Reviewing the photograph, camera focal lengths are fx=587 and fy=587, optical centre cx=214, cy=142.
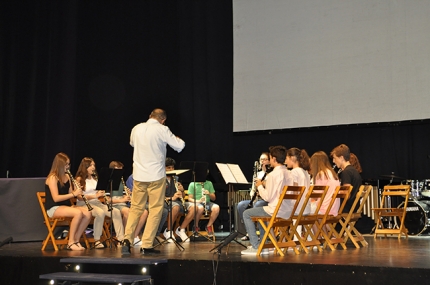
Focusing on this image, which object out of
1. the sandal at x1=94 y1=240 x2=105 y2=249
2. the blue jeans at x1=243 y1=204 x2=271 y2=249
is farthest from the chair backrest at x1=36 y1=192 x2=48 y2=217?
the blue jeans at x1=243 y1=204 x2=271 y2=249

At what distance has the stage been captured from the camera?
4787mm

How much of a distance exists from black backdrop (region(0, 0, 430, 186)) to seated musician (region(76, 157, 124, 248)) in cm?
372

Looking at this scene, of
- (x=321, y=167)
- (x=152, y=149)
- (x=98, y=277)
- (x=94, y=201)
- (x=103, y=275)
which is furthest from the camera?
(x=94, y=201)

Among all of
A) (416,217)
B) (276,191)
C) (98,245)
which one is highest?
(276,191)

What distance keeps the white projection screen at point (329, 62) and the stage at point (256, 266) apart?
348cm

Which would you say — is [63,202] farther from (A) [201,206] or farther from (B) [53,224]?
(A) [201,206]

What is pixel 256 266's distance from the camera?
5383mm

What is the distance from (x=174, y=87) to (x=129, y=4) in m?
2.15

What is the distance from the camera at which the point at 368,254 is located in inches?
241

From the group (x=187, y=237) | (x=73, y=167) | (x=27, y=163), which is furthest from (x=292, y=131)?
(x=27, y=163)

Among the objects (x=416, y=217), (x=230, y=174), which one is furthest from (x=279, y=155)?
(x=416, y=217)

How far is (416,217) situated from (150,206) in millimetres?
5169

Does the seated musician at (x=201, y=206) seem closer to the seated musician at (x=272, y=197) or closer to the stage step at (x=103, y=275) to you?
the seated musician at (x=272, y=197)

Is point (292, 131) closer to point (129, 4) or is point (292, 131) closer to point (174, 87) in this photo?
point (174, 87)
